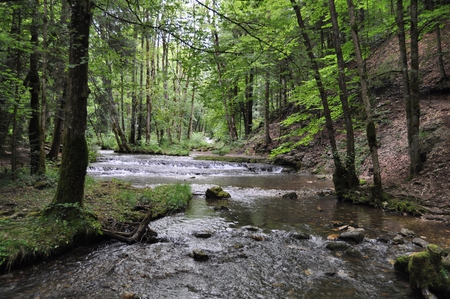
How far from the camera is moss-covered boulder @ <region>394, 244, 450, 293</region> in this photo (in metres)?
3.46

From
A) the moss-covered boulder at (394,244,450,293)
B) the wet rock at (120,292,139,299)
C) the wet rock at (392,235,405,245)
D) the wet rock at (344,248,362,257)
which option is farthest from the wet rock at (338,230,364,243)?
the wet rock at (120,292,139,299)

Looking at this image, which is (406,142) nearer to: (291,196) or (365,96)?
(365,96)

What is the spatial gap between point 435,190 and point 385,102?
30.3ft

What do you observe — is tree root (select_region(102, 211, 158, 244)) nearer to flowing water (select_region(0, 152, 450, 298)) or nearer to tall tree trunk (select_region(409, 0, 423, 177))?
flowing water (select_region(0, 152, 450, 298))

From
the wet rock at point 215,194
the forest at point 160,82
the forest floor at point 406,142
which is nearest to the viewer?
the forest at point 160,82

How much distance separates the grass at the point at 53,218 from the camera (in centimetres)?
401

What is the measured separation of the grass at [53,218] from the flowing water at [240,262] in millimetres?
234

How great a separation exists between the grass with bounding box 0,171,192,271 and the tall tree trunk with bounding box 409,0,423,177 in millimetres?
7758

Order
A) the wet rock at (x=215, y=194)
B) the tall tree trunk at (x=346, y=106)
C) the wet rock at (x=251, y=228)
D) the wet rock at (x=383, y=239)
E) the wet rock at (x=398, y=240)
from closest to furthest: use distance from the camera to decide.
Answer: the wet rock at (x=398, y=240), the wet rock at (x=383, y=239), the wet rock at (x=251, y=228), the tall tree trunk at (x=346, y=106), the wet rock at (x=215, y=194)

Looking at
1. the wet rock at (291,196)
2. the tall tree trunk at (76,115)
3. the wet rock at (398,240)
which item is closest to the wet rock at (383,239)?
the wet rock at (398,240)

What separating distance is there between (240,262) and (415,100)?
8044 mm

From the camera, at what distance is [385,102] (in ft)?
50.8

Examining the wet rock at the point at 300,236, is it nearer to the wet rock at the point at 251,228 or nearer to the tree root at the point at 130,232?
the wet rock at the point at 251,228

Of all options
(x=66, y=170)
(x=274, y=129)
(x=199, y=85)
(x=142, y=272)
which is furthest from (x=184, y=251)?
(x=274, y=129)
